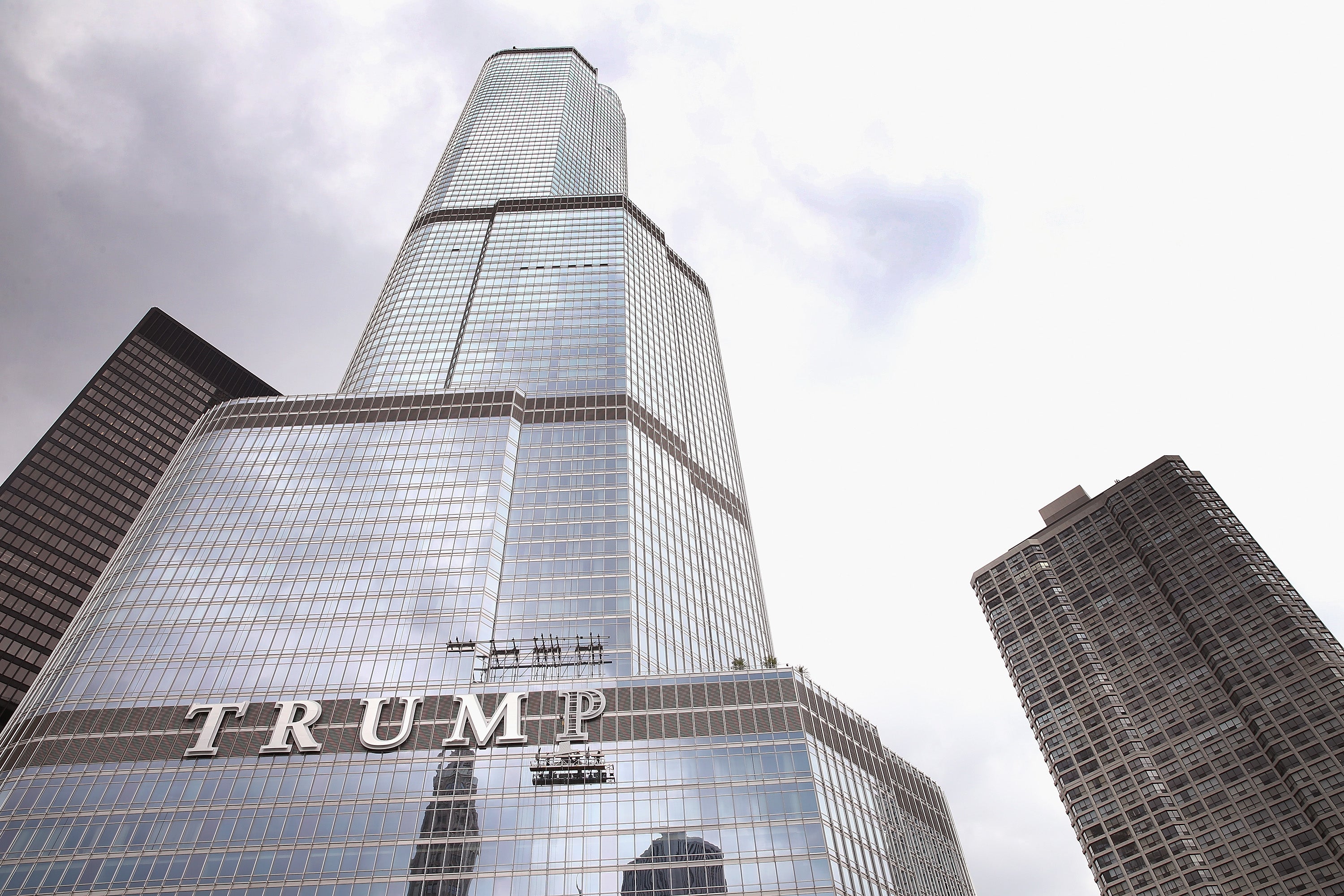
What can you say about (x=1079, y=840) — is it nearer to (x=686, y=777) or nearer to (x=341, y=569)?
(x=686, y=777)

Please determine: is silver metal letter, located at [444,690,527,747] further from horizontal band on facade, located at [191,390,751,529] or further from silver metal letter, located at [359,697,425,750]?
horizontal band on facade, located at [191,390,751,529]

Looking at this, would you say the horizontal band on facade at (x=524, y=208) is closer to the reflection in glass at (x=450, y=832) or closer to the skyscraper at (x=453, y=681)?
the skyscraper at (x=453, y=681)

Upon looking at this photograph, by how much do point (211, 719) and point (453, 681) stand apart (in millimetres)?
22726

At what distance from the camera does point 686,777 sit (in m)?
77.2

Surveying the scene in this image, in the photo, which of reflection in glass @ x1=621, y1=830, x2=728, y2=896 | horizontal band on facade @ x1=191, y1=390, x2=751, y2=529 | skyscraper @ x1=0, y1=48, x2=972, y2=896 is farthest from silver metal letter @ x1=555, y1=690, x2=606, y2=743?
horizontal band on facade @ x1=191, y1=390, x2=751, y2=529

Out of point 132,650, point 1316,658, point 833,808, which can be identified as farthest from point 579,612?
point 1316,658

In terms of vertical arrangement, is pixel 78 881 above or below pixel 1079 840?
below

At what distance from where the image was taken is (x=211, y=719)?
8175 centimetres

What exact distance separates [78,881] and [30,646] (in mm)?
102548

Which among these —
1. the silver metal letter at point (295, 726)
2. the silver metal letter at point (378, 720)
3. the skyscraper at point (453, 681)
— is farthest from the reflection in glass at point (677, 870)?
the silver metal letter at point (295, 726)

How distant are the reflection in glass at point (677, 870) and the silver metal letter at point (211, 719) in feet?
→ 134

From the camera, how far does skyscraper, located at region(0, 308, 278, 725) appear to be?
499 ft

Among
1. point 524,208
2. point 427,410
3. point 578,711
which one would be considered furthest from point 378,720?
point 524,208

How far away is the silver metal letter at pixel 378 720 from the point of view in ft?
262
